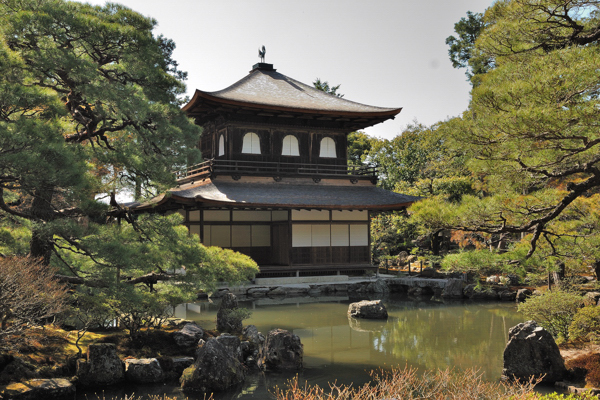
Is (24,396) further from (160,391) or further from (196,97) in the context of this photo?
(196,97)

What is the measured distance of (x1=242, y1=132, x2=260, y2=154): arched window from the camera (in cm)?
2062

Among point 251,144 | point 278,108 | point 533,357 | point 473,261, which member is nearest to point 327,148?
point 278,108

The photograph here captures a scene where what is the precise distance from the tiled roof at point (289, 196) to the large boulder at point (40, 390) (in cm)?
959

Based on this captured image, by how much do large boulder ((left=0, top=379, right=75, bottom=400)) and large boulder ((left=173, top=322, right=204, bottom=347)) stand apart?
244 cm

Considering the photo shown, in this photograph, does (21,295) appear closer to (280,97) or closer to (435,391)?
(435,391)

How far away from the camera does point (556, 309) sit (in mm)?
8789

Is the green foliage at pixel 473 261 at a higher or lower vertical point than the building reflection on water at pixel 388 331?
higher

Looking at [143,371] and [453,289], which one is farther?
[453,289]

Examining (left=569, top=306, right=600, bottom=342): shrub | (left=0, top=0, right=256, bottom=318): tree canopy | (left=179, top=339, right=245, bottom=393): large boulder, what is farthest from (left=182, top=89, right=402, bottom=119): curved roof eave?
(left=569, top=306, right=600, bottom=342): shrub

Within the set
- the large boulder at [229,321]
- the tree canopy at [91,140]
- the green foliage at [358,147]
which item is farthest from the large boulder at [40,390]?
the green foliage at [358,147]

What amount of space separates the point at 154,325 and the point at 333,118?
13.8 metres

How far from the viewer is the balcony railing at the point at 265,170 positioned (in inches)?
771

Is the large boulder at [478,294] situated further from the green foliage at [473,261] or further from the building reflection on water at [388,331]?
the green foliage at [473,261]

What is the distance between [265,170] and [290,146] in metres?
1.69
